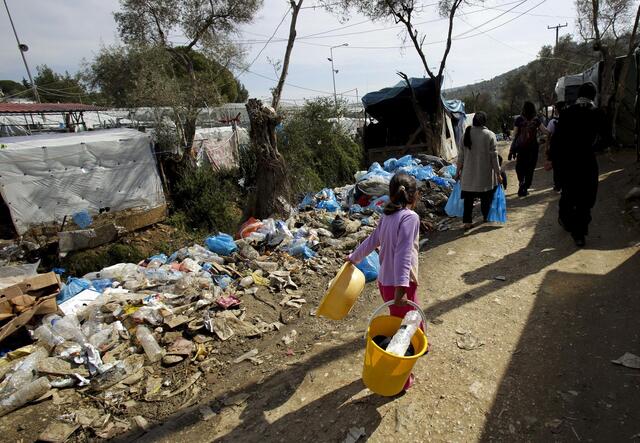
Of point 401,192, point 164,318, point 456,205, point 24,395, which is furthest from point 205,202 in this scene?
point 401,192

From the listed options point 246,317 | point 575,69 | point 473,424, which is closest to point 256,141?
point 246,317

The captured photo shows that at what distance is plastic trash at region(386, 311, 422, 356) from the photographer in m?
1.83

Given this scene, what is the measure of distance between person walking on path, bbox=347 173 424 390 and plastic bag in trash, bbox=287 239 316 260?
2.58 metres

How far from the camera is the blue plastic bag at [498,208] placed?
504 centimetres

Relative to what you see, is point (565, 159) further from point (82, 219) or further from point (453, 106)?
point (453, 106)

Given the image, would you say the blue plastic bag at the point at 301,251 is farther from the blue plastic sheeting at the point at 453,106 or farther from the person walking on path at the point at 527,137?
the blue plastic sheeting at the point at 453,106

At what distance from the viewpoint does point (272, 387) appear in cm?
262

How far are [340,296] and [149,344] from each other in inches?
71.9

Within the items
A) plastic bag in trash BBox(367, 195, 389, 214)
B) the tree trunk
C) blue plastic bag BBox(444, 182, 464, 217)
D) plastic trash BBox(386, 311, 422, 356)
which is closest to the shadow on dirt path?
plastic trash BBox(386, 311, 422, 356)

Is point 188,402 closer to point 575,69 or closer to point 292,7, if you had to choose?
point 292,7

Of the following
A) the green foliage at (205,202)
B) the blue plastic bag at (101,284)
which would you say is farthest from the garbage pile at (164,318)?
the green foliage at (205,202)

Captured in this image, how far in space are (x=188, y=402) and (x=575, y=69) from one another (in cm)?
3386

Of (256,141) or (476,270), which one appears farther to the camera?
(256,141)

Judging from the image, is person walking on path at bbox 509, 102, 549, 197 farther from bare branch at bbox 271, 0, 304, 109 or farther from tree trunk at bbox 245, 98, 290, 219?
bare branch at bbox 271, 0, 304, 109
